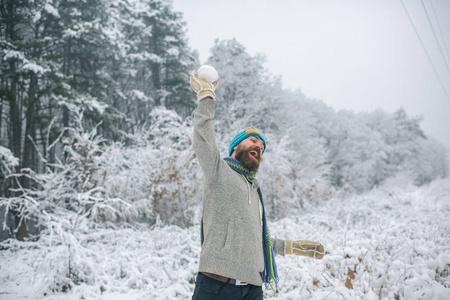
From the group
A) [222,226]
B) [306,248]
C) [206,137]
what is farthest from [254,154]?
[306,248]

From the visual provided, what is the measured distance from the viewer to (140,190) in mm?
8117

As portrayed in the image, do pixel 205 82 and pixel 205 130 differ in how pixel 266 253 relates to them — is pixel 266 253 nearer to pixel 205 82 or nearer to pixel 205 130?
pixel 205 130

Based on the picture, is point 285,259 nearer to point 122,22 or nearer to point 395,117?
point 122,22

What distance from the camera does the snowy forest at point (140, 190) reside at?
138 inches

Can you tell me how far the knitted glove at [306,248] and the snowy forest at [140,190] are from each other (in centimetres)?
98

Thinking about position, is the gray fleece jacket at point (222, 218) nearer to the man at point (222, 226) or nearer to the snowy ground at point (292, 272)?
the man at point (222, 226)

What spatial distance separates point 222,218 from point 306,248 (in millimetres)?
897

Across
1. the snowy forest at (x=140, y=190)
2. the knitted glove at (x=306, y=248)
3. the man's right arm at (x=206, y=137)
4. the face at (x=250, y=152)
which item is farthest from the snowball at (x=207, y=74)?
the snowy forest at (x=140, y=190)

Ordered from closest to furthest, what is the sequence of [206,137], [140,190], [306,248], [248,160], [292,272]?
1. [206,137]
2. [248,160]
3. [306,248]
4. [292,272]
5. [140,190]

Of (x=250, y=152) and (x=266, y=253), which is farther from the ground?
(x=250, y=152)

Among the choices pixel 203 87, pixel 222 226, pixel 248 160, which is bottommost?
pixel 222 226

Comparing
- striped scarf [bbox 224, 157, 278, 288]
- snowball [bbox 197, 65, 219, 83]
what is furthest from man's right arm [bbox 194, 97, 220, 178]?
striped scarf [bbox 224, 157, 278, 288]

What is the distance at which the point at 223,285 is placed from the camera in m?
1.62

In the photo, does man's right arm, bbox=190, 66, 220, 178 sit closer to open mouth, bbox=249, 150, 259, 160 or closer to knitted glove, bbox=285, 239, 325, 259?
open mouth, bbox=249, 150, 259, 160
